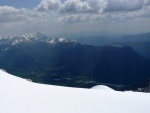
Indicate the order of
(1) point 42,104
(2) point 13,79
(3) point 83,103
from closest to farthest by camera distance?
(1) point 42,104 < (3) point 83,103 < (2) point 13,79

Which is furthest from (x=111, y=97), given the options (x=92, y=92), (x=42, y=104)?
(x=42, y=104)

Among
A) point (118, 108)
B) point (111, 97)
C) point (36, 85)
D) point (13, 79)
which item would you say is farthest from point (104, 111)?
point (13, 79)

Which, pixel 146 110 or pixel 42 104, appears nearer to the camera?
pixel 42 104

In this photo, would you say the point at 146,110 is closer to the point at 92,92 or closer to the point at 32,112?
the point at 92,92

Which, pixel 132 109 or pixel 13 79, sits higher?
pixel 13 79

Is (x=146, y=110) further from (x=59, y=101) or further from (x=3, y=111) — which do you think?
(x=3, y=111)

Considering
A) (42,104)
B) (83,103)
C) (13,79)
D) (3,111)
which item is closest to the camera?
(3,111)
